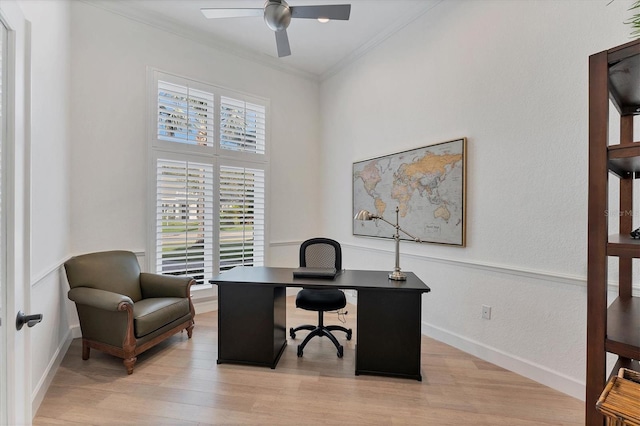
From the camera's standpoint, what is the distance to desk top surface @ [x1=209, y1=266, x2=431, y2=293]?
246cm

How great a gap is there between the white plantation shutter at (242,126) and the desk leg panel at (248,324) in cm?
233

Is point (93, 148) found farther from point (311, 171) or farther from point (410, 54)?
point (410, 54)

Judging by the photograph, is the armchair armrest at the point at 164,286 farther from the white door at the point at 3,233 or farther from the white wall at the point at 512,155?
the white wall at the point at 512,155

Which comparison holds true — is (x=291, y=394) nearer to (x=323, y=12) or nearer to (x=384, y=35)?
(x=323, y=12)

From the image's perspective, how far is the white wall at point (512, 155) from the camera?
7.29ft

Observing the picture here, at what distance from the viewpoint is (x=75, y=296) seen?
104 inches

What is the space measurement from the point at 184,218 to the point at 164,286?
0.96 meters

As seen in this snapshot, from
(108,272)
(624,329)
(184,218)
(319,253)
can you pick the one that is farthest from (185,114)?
(624,329)

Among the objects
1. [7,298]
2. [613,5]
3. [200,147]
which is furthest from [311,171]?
[7,298]

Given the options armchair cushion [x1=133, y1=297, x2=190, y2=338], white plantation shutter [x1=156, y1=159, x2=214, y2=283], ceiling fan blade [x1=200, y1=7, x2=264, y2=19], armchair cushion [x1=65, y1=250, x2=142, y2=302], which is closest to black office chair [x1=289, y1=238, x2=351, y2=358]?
armchair cushion [x1=133, y1=297, x2=190, y2=338]

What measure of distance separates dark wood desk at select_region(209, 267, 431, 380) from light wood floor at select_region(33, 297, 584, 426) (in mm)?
96

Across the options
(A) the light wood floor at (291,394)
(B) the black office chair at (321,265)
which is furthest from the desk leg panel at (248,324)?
(B) the black office chair at (321,265)

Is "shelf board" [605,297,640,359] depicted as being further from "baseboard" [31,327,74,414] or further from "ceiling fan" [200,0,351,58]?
"baseboard" [31,327,74,414]

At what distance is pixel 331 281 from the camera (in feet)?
8.50
